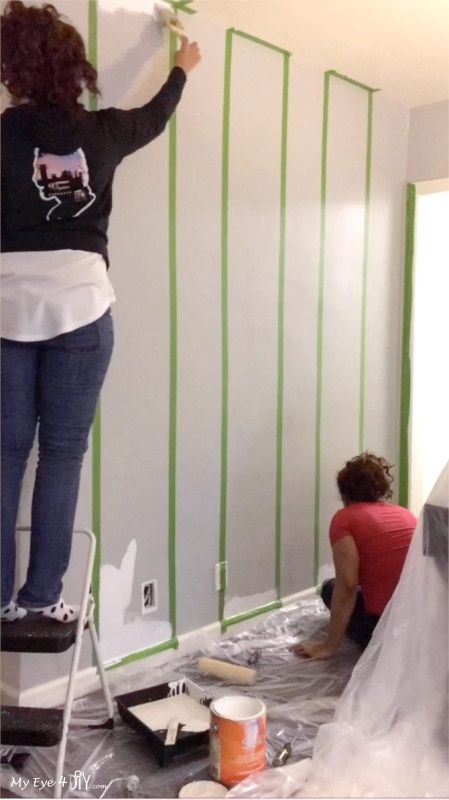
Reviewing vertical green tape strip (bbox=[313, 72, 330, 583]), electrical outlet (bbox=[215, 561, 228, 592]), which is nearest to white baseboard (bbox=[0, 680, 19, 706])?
electrical outlet (bbox=[215, 561, 228, 592])

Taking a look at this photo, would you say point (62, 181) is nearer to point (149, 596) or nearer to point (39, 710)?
point (39, 710)

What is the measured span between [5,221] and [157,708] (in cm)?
138

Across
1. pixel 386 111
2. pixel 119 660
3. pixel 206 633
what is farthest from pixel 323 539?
pixel 386 111

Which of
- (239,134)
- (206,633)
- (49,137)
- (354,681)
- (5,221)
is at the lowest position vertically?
(206,633)

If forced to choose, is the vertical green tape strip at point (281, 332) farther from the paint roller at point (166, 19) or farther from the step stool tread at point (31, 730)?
the step stool tread at point (31, 730)

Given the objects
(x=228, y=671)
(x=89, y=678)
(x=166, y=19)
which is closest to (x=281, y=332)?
(x=166, y=19)

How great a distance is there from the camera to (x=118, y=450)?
2.31 meters

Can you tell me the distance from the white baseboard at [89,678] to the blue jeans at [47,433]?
1.75 ft

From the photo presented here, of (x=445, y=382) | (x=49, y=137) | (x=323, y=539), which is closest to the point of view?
(x=49, y=137)

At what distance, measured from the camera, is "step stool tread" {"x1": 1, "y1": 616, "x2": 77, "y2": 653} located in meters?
1.65

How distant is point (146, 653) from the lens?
2416mm

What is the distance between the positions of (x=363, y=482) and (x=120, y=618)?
0.94 m

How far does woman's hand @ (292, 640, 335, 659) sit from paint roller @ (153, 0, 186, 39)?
2.07 meters

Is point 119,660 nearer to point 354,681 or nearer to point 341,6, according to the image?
point 354,681
